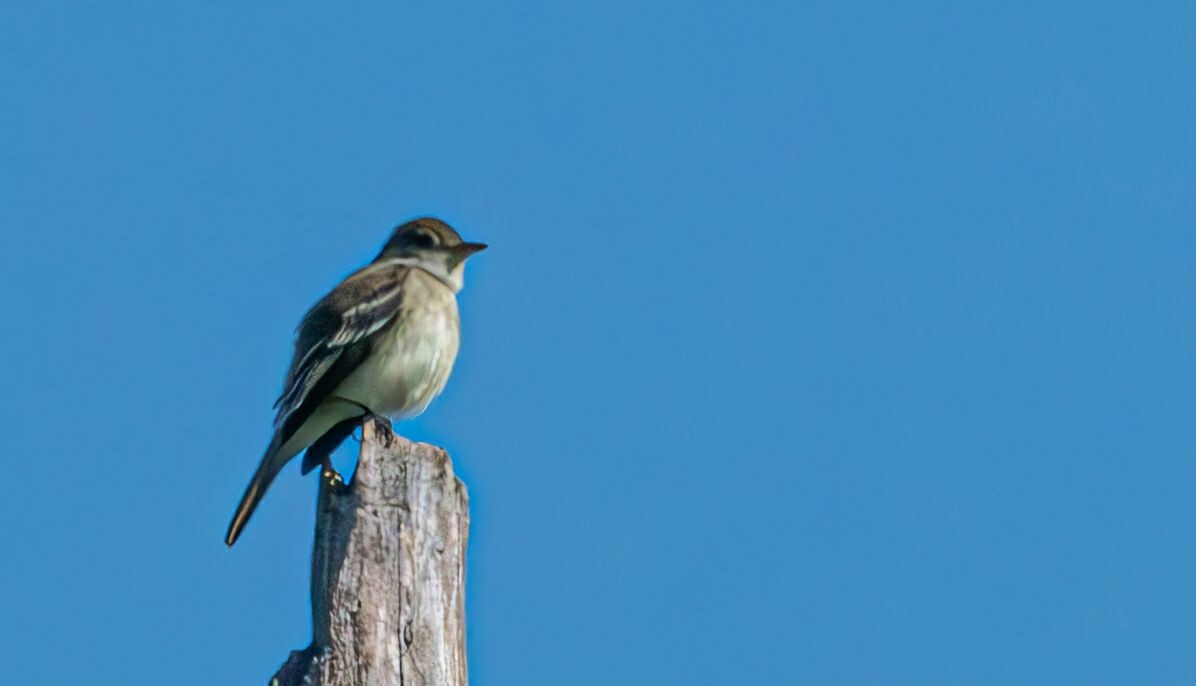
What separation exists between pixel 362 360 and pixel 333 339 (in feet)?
0.64

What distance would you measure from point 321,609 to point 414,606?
0.33 metres

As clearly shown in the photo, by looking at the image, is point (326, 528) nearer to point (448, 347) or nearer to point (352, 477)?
point (352, 477)

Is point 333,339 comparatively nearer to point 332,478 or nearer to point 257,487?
point 257,487

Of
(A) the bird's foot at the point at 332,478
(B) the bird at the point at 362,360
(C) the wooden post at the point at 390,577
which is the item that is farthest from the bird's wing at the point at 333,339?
(C) the wooden post at the point at 390,577

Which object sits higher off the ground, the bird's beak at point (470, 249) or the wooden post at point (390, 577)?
the bird's beak at point (470, 249)

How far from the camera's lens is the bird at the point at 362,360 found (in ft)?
29.0

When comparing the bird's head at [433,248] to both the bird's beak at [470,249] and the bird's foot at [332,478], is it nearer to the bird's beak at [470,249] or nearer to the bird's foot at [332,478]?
the bird's beak at [470,249]

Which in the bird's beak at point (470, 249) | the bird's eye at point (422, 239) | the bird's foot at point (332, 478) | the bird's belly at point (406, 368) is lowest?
the bird's foot at point (332, 478)

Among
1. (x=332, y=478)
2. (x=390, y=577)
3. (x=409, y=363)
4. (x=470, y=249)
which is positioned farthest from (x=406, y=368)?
(x=390, y=577)

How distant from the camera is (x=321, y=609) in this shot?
576 centimetres

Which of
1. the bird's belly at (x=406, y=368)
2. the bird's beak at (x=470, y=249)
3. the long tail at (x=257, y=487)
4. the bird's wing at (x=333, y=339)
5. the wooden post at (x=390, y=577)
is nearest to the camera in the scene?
the wooden post at (x=390, y=577)

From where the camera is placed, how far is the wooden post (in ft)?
18.4

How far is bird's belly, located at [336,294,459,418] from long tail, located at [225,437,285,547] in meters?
0.59

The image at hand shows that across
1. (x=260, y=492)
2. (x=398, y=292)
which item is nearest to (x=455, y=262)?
(x=398, y=292)
